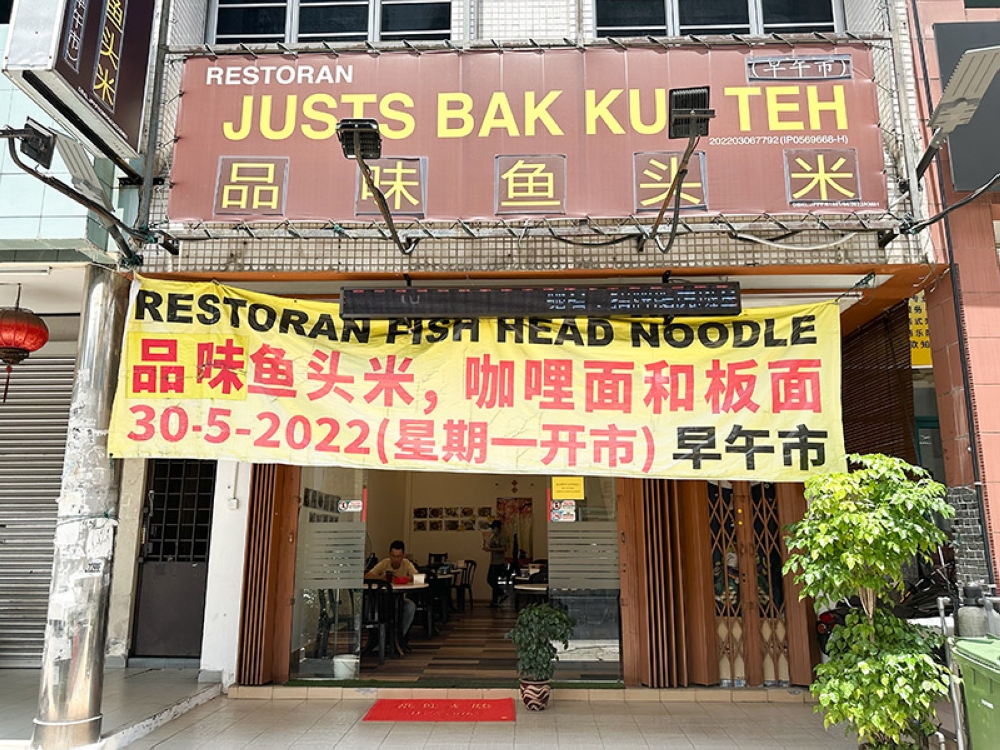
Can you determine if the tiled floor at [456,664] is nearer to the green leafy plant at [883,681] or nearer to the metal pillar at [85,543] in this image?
the metal pillar at [85,543]

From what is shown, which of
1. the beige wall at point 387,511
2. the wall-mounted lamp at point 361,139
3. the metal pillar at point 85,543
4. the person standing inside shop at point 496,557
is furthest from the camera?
the person standing inside shop at point 496,557

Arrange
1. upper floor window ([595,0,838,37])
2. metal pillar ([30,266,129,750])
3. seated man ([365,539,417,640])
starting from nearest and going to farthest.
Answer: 1. metal pillar ([30,266,129,750])
2. upper floor window ([595,0,838,37])
3. seated man ([365,539,417,640])

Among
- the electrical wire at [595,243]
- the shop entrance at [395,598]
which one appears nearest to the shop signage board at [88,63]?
the electrical wire at [595,243]

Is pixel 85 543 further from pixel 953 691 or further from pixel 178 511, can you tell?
pixel 953 691

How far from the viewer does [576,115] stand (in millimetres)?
5891

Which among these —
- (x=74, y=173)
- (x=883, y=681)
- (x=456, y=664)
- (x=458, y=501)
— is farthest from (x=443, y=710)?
(x=458, y=501)

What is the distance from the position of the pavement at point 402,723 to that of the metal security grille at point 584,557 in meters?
1.10

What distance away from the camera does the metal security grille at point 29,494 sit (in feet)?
27.0

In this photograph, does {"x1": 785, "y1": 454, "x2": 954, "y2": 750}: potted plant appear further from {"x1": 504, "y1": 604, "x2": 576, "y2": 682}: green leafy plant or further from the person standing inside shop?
the person standing inside shop

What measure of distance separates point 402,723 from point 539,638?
1460 millimetres

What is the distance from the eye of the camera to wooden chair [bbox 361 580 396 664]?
29.5 ft

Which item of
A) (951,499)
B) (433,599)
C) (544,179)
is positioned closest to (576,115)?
(544,179)

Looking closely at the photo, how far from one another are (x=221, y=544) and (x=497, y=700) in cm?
344

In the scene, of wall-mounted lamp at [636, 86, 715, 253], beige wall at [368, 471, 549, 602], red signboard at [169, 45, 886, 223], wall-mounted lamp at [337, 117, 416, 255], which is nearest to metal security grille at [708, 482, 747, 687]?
red signboard at [169, 45, 886, 223]
